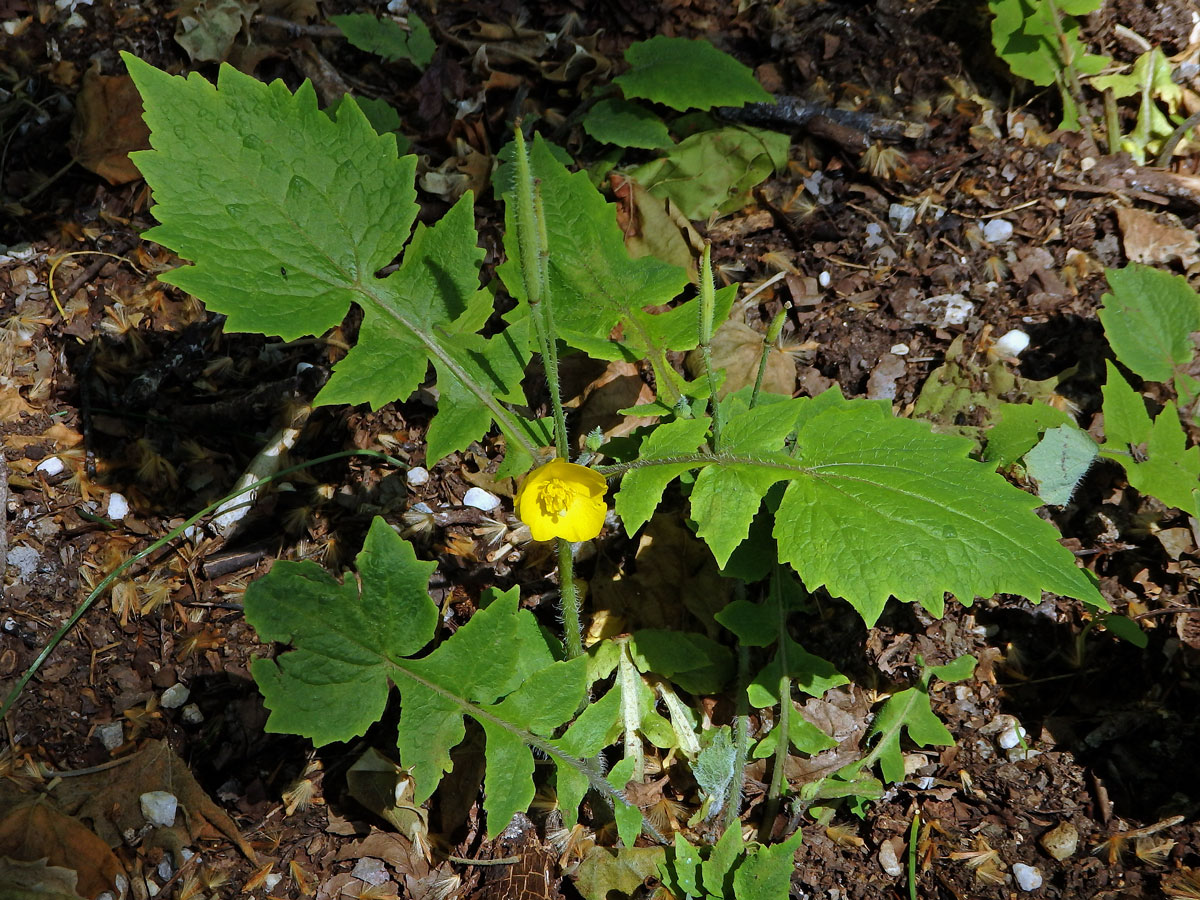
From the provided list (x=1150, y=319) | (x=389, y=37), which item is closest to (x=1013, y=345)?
(x=1150, y=319)

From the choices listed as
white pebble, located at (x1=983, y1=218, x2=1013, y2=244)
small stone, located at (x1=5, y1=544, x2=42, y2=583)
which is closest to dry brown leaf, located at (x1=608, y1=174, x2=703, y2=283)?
white pebble, located at (x1=983, y1=218, x2=1013, y2=244)

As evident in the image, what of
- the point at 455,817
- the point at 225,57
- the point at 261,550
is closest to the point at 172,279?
the point at 261,550

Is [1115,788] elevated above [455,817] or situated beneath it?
situated beneath

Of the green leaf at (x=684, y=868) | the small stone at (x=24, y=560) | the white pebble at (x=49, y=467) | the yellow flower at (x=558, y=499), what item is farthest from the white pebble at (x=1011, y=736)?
the white pebble at (x=49, y=467)

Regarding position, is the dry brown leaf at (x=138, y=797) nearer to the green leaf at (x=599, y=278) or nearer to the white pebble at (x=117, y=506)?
the white pebble at (x=117, y=506)

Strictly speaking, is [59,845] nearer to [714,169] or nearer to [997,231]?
[714,169]

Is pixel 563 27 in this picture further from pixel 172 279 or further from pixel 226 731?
pixel 226 731

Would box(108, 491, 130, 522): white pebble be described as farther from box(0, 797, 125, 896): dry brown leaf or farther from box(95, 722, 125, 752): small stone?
box(0, 797, 125, 896): dry brown leaf
